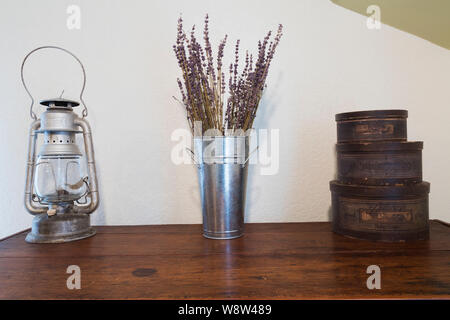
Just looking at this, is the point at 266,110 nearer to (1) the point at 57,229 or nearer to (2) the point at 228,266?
(2) the point at 228,266

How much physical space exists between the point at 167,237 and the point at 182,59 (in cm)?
53

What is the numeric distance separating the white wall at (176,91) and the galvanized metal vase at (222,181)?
25 cm

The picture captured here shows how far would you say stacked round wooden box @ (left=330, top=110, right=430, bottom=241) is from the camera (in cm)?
86

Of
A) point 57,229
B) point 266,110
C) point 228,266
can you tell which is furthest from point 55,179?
point 266,110

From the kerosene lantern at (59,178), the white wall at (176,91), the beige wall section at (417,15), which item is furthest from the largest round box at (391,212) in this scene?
the kerosene lantern at (59,178)

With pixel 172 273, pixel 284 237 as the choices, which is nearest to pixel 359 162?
pixel 284 237

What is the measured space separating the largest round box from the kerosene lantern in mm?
797

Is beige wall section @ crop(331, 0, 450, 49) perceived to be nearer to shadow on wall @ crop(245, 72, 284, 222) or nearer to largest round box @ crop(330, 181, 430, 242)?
shadow on wall @ crop(245, 72, 284, 222)

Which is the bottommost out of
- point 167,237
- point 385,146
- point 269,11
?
point 167,237

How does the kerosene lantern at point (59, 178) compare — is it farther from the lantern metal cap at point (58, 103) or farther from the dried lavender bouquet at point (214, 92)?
the dried lavender bouquet at point (214, 92)

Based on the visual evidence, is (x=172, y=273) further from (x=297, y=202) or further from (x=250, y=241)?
(x=297, y=202)

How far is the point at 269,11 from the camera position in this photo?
46.2 inches

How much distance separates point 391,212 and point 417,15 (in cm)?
72

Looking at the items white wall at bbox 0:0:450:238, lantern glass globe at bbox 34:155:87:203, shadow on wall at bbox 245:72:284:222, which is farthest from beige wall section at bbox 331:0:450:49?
lantern glass globe at bbox 34:155:87:203
